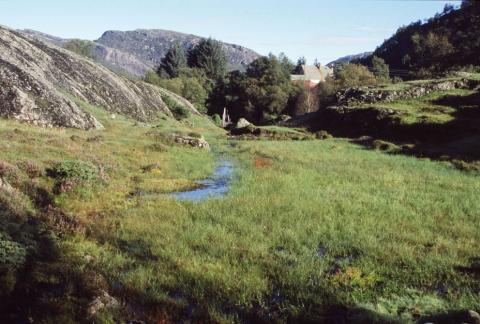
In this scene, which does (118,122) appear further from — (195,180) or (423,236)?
(423,236)

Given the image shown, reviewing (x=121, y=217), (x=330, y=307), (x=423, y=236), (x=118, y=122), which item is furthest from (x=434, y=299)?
(x=118, y=122)

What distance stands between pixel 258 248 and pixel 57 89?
3702cm

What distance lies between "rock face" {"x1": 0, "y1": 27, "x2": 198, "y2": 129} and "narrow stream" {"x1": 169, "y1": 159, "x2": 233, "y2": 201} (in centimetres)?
1706

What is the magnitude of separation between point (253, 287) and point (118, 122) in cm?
3741

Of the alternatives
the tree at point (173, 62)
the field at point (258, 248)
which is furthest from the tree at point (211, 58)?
the field at point (258, 248)

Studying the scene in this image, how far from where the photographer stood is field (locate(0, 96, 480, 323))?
8.82m

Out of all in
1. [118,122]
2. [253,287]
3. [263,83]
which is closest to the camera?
[253,287]

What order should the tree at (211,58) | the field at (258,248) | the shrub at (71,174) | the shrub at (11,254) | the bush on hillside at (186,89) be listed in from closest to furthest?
the field at (258,248)
the shrub at (11,254)
the shrub at (71,174)
the bush on hillside at (186,89)
the tree at (211,58)

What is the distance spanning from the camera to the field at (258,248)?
28.9 ft

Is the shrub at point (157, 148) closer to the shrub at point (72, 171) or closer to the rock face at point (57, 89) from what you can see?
the rock face at point (57, 89)

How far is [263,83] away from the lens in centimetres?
9950

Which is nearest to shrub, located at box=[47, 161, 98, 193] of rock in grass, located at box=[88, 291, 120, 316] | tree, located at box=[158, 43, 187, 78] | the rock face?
rock in grass, located at box=[88, 291, 120, 316]

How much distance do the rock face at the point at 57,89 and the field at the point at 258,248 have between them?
12363mm

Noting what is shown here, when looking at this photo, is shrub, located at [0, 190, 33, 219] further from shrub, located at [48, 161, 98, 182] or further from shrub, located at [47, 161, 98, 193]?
shrub, located at [48, 161, 98, 182]
